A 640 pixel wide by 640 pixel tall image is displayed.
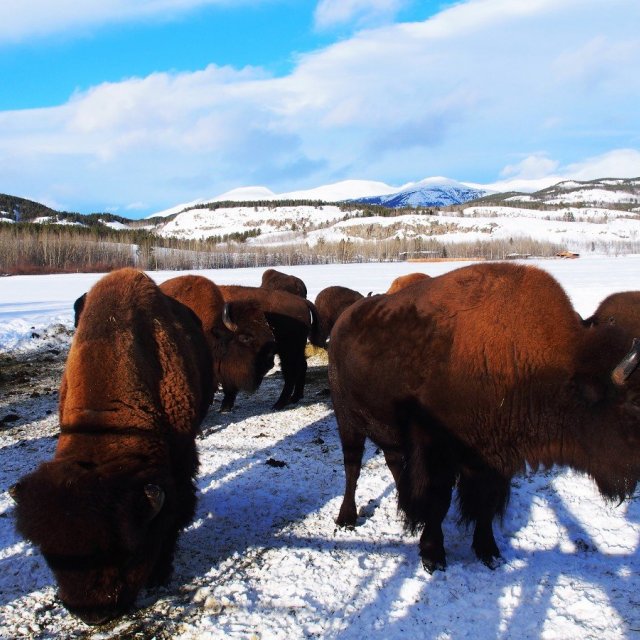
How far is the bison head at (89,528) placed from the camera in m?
2.68

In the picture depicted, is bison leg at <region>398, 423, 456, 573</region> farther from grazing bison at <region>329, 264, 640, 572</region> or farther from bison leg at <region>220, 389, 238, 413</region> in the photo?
bison leg at <region>220, 389, 238, 413</region>

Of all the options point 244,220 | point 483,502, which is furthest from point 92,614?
point 244,220

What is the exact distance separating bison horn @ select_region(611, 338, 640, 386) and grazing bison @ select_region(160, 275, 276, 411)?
19.8 feet

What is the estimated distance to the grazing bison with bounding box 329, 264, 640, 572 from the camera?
3.43 metres

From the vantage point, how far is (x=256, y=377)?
8617 mm

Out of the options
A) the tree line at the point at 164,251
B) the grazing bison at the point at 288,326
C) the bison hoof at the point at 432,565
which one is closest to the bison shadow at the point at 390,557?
the bison hoof at the point at 432,565

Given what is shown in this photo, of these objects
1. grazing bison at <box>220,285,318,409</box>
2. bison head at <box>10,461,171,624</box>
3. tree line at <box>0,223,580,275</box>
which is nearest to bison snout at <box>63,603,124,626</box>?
bison head at <box>10,461,171,624</box>

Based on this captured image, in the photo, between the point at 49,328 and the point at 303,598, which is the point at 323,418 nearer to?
the point at 303,598

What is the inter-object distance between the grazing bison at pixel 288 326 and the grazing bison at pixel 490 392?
5140mm

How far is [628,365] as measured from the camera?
3.15 m

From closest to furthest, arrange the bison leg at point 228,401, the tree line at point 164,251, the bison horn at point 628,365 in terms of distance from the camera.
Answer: the bison horn at point 628,365 → the bison leg at point 228,401 → the tree line at point 164,251

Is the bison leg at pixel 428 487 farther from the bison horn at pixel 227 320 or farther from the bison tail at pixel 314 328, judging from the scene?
the bison tail at pixel 314 328

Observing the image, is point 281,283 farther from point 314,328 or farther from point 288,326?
point 288,326

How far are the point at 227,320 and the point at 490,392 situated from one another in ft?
17.7
